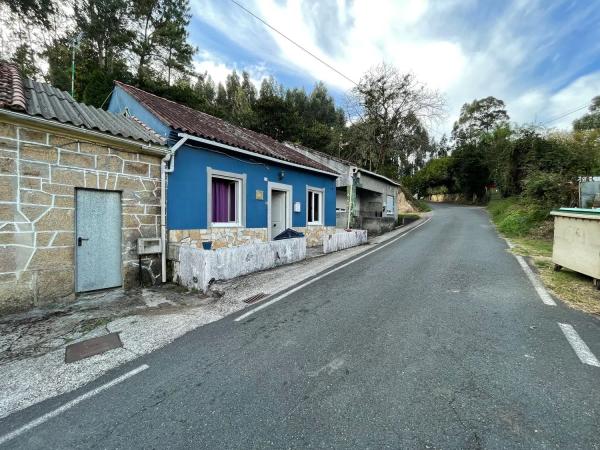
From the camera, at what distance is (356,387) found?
2609 mm

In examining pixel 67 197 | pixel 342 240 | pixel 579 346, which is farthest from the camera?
pixel 342 240

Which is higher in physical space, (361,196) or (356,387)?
(361,196)

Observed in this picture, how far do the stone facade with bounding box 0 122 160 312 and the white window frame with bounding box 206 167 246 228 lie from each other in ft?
7.07

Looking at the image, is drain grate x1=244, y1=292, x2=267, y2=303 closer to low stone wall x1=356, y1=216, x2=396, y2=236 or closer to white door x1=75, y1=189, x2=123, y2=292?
white door x1=75, y1=189, x2=123, y2=292

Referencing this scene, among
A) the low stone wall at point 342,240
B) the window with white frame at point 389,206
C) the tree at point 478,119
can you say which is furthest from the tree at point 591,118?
the low stone wall at point 342,240

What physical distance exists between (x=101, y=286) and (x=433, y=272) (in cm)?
749

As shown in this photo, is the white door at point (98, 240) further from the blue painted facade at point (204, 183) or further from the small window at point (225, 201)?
the small window at point (225, 201)

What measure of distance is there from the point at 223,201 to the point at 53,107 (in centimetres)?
431

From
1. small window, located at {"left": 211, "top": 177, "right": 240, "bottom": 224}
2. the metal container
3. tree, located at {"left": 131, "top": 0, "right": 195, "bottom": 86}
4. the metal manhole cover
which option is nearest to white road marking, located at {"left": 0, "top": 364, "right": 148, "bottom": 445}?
the metal manhole cover

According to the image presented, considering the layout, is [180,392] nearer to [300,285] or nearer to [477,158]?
[300,285]

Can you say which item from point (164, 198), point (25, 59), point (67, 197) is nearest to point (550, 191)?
point (164, 198)

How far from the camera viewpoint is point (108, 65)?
61.7 ft

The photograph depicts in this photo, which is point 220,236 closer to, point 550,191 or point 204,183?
point 204,183

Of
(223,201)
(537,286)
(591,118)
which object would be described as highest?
(591,118)
